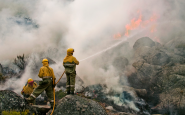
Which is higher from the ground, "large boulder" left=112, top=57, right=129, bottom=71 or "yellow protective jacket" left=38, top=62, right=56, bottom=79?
"large boulder" left=112, top=57, right=129, bottom=71

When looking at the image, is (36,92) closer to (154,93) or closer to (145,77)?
(154,93)

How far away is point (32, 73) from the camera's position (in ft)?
51.5

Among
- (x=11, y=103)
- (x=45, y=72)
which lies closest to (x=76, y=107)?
(x=45, y=72)

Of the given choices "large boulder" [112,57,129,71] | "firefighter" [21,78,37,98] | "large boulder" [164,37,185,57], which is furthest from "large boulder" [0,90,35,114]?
"large boulder" [164,37,185,57]

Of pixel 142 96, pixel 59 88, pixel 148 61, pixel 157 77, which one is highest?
pixel 148 61

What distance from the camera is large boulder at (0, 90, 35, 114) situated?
371cm

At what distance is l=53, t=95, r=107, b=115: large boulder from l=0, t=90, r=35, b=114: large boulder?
41.0 inches

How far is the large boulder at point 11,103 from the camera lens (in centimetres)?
371

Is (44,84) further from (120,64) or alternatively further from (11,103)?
(120,64)

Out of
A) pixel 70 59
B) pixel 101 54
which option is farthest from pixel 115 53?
pixel 70 59

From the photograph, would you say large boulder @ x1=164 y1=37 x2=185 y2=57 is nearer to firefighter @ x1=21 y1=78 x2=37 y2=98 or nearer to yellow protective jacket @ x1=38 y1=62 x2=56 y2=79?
yellow protective jacket @ x1=38 y1=62 x2=56 y2=79

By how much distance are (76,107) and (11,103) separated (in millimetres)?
2315

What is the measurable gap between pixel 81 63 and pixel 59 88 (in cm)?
850

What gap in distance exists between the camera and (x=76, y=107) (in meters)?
4.83
